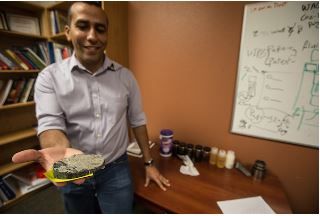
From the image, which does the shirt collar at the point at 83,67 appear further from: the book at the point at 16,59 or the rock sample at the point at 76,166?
the book at the point at 16,59

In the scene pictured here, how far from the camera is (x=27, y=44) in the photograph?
173 cm

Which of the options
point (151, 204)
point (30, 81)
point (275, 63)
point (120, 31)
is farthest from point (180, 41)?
point (30, 81)

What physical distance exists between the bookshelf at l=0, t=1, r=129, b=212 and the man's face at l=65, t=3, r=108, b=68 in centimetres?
62

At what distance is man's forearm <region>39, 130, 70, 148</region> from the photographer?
748 millimetres

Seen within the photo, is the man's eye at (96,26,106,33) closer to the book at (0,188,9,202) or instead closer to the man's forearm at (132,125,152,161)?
the man's forearm at (132,125,152,161)

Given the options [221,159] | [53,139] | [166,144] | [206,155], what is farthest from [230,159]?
[53,139]

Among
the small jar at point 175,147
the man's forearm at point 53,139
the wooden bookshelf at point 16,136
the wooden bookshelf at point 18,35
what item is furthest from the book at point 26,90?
the small jar at point 175,147

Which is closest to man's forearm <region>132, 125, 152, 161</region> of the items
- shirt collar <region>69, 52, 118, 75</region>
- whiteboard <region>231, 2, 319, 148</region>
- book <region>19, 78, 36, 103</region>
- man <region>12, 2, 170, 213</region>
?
man <region>12, 2, 170, 213</region>

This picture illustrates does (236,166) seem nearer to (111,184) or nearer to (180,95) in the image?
(180,95)

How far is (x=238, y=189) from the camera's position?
112cm

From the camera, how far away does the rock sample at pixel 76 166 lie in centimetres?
56

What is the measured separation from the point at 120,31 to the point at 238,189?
152cm

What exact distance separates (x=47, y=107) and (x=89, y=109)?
0.18 metres

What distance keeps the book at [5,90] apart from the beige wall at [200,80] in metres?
0.99
